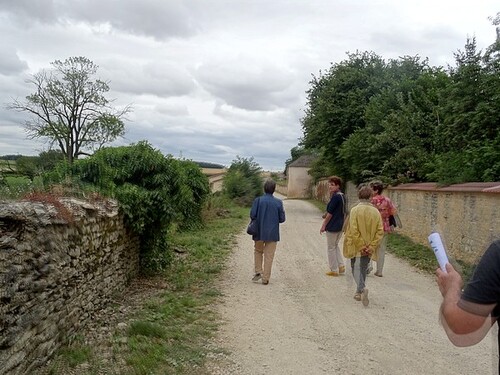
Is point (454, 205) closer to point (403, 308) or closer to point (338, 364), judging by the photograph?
point (403, 308)

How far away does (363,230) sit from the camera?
23.3 feet

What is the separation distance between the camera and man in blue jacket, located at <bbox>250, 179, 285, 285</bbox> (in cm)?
829

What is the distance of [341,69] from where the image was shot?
2669 centimetres

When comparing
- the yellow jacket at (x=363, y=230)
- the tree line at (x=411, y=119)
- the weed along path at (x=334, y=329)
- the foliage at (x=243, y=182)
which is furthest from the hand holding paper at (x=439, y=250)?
the foliage at (x=243, y=182)

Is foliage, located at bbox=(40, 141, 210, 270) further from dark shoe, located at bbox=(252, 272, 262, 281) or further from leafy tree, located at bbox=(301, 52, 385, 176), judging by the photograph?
leafy tree, located at bbox=(301, 52, 385, 176)

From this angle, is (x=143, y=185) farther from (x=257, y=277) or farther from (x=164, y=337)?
(x=164, y=337)

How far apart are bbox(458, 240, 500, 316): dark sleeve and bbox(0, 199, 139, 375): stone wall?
10.8 feet

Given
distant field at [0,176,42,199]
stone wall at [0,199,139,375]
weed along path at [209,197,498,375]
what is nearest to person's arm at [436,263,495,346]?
weed along path at [209,197,498,375]

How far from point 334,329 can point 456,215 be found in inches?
251

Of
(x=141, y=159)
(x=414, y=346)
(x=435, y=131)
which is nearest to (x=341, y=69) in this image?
(x=435, y=131)

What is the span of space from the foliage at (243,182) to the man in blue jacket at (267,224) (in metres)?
22.2

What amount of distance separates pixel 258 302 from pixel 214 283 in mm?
1473

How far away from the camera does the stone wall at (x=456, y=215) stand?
9273mm

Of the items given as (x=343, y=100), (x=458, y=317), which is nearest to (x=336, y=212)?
(x=458, y=317)
